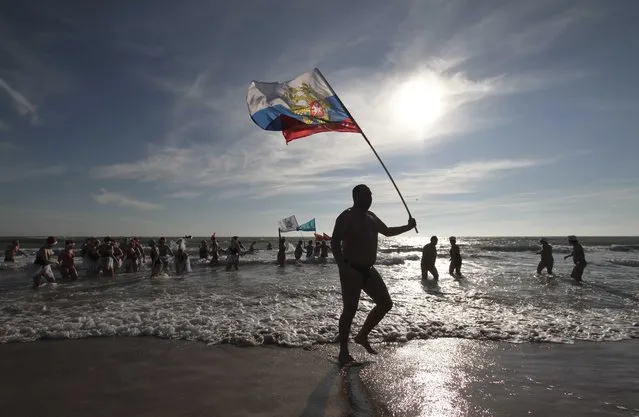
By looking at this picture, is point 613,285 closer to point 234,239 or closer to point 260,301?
point 260,301

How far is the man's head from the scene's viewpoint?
4.91 m

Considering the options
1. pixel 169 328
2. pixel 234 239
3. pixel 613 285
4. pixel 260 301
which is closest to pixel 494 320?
pixel 260 301

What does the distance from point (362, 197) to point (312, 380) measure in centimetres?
231

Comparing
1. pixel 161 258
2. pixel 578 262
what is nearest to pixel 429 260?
pixel 578 262

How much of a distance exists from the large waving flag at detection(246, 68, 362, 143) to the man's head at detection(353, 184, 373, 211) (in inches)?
80.7

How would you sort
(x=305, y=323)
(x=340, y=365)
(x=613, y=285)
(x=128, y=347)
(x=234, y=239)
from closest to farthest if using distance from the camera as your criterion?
(x=340, y=365) → (x=128, y=347) → (x=305, y=323) → (x=613, y=285) → (x=234, y=239)

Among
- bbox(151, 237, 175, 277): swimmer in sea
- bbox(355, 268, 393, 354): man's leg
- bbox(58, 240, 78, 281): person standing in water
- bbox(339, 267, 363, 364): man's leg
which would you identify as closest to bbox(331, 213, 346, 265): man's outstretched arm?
bbox(339, 267, 363, 364): man's leg

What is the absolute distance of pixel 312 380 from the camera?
12.9 feet

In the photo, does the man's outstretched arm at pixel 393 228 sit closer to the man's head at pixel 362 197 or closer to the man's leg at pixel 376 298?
the man's head at pixel 362 197

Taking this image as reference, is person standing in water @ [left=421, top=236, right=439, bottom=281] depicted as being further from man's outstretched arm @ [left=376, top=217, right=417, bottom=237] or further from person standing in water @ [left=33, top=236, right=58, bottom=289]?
person standing in water @ [left=33, top=236, right=58, bottom=289]

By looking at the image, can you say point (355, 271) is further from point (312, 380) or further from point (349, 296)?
point (312, 380)

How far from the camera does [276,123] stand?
7.07 m

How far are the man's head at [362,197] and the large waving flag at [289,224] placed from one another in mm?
24592

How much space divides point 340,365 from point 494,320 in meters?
4.18
